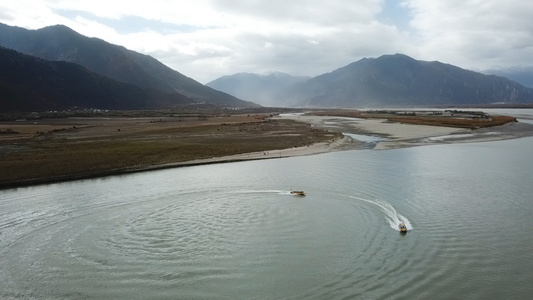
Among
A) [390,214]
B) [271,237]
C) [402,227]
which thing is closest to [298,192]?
[390,214]

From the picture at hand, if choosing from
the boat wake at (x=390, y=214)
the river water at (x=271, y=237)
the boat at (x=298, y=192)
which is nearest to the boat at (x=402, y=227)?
the boat wake at (x=390, y=214)

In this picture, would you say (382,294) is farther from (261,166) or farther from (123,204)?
(261,166)

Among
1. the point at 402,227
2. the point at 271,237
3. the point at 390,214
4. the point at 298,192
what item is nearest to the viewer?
the point at 271,237

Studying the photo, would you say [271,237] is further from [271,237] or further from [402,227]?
[402,227]

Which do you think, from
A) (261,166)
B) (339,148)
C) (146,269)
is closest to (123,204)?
(146,269)

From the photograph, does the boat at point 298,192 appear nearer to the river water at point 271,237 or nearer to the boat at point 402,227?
the river water at point 271,237

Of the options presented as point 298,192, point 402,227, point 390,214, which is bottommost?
point 390,214
